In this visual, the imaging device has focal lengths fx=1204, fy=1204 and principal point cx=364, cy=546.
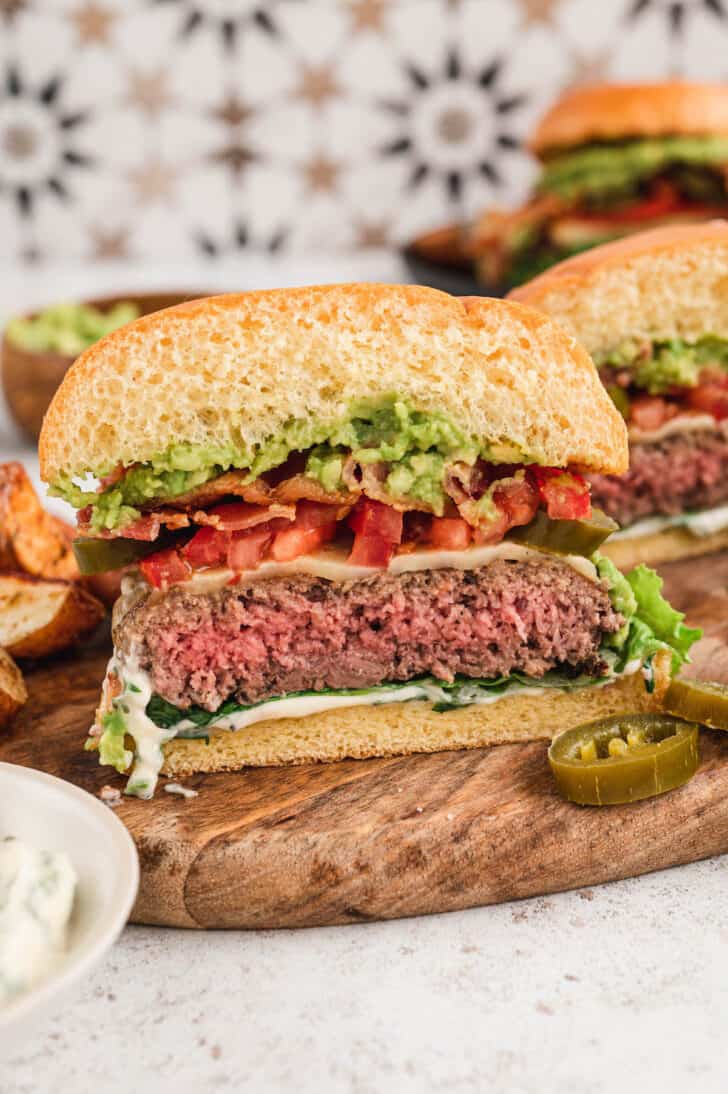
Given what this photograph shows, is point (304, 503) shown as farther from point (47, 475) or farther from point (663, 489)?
point (663, 489)

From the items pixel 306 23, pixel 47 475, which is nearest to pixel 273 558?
pixel 47 475

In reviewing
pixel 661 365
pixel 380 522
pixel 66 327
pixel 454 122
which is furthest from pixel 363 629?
pixel 454 122

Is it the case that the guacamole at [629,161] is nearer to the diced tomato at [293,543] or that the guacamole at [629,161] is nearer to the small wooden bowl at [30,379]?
the small wooden bowl at [30,379]

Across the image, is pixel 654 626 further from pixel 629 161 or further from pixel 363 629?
pixel 629 161

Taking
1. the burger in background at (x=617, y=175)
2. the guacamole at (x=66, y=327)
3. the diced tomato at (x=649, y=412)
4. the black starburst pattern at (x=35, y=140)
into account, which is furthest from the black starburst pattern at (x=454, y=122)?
the diced tomato at (x=649, y=412)

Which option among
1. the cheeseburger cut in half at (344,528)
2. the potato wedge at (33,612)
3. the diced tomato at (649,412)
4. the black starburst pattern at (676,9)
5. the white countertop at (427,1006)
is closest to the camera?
the white countertop at (427,1006)

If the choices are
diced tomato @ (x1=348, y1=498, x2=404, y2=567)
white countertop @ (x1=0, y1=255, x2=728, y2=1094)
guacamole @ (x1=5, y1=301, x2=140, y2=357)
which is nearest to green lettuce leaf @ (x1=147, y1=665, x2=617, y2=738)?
diced tomato @ (x1=348, y1=498, x2=404, y2=567)
